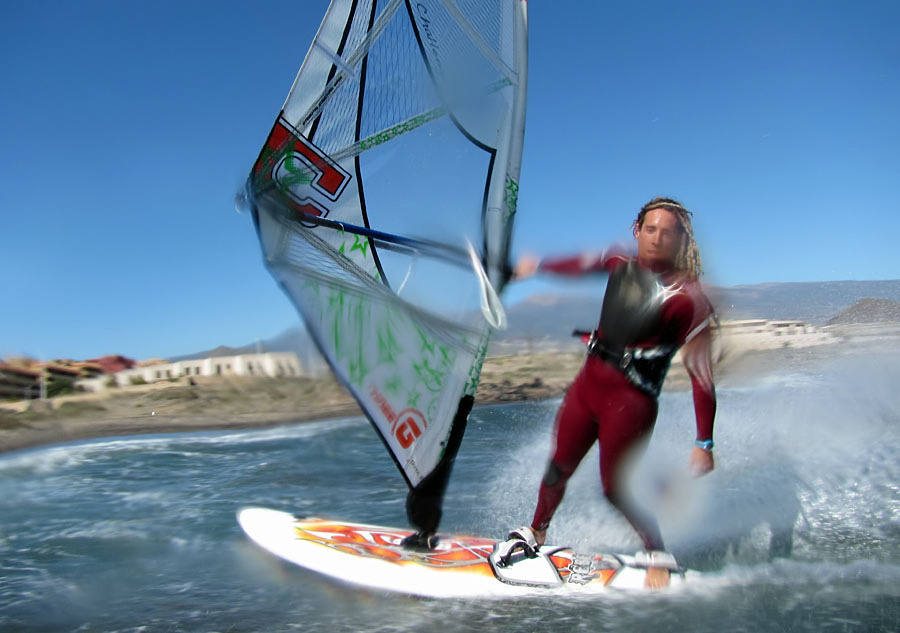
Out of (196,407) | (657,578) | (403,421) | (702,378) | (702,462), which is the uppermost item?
(702,378)

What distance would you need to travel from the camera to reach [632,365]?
9.59 feet

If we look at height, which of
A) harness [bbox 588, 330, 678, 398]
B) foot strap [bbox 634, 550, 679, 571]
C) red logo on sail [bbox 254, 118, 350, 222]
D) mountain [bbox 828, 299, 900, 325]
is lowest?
foot strap [bbox 634, 550, 679, 571]

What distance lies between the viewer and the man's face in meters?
2.92

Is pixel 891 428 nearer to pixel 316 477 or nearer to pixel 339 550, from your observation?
pixel 339 550

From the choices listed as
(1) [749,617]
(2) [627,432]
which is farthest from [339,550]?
(1) [749,617]

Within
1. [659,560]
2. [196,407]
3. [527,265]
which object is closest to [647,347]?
[527,265]

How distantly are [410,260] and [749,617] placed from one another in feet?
7.24

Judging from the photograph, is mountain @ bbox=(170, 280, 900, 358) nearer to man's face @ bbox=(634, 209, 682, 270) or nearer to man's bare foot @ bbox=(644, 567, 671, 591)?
man's face @ bbox=(634, 209, 682, 270)

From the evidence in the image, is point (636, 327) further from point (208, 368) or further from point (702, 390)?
point (208, 368)

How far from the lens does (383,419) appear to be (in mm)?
3096

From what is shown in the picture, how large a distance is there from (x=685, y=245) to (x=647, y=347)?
1.73 feet

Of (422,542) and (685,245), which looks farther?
(422,542)

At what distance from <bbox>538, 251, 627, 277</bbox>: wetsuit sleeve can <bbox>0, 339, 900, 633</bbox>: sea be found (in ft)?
3.23

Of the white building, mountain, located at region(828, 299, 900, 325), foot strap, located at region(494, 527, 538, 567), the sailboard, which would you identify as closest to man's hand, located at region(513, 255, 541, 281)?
foot strap, located at region(494, 527, 538, 567)
